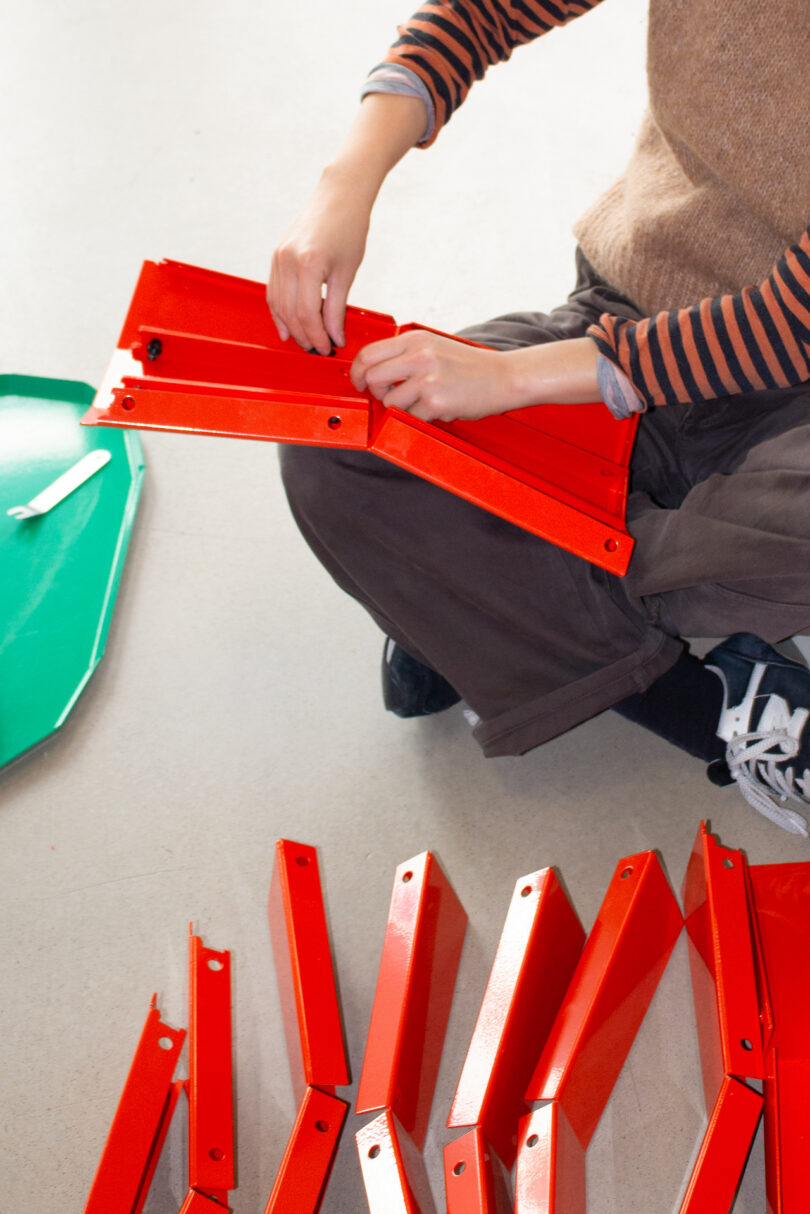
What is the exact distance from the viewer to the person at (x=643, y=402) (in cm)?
74

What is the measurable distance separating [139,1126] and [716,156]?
2.77ft

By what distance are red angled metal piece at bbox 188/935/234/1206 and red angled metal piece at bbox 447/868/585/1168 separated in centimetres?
17

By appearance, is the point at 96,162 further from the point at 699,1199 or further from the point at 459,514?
the point at 699,1199

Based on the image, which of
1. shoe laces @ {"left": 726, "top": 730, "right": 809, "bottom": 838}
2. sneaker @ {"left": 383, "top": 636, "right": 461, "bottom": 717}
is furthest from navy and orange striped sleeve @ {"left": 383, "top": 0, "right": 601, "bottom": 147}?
A: shoe laces @ {"left": 726, "top": 730, "right": 809, "bottom": 838}

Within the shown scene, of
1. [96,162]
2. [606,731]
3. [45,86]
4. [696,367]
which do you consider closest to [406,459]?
[696,367]

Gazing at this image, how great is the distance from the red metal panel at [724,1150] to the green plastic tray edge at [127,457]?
69 centimetres

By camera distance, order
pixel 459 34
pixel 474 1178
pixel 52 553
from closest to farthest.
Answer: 1. pixel 474 1178
2. pixel 459 34
3. pixel 52 553

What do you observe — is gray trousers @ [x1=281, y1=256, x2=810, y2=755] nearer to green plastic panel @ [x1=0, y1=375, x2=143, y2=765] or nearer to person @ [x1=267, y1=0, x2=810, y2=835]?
person @ [x1=267, y1=0, x2=810, y2=835]

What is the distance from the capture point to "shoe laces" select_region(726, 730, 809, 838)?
880mm

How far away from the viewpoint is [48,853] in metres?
0.93

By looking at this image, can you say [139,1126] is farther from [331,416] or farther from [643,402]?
[643,402]

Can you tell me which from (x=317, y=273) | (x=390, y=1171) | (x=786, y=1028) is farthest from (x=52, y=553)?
(x=786, y=1028)

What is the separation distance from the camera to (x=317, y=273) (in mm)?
769

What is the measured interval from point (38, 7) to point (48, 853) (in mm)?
1872
